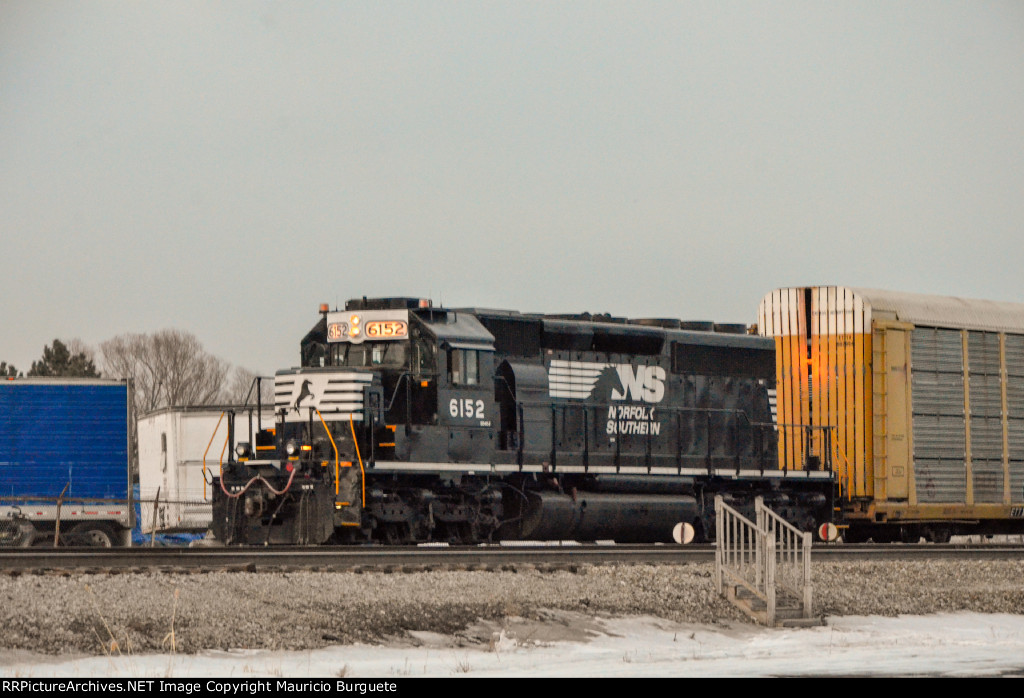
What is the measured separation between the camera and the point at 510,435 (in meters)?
22.6

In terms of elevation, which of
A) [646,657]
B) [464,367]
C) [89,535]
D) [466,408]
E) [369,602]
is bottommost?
[89,535]

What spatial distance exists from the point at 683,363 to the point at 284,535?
807 cm

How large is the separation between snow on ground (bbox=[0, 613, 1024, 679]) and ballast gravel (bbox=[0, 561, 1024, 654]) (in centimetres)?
35

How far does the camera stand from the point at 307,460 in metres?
20.4

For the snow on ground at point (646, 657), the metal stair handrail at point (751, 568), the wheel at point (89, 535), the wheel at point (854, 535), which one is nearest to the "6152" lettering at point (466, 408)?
the metal stair handrail at point (751, 568)

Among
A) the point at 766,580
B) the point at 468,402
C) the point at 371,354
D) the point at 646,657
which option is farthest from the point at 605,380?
the point at 646,657

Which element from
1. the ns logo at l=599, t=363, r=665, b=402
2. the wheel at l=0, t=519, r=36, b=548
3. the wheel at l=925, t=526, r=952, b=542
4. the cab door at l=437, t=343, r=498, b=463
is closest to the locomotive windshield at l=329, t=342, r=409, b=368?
the cab door at l=437, t=343, r=498, b=463

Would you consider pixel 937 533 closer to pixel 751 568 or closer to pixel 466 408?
pixel 466 408

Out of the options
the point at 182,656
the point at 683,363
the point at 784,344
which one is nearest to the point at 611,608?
the point at 182,656

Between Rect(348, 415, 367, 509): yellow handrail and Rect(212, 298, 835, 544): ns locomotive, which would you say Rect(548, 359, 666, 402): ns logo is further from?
Rect(348, 415, 367, 509): yellow handrail

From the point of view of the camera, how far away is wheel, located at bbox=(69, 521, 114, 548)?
2800 cm

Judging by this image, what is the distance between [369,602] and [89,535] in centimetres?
1653

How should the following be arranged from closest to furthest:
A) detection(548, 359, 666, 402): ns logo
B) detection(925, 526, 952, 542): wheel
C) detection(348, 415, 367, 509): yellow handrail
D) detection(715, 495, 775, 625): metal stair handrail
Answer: detection(715, 495, 775, 625): metal stair handrail
detection(348, 415, 367, 509): yellow handrail
detection(548, 359, 666, 402): ns logo
detection(925, 526, 952, 542): wheel

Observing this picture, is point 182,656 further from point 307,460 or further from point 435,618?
point 307,460
